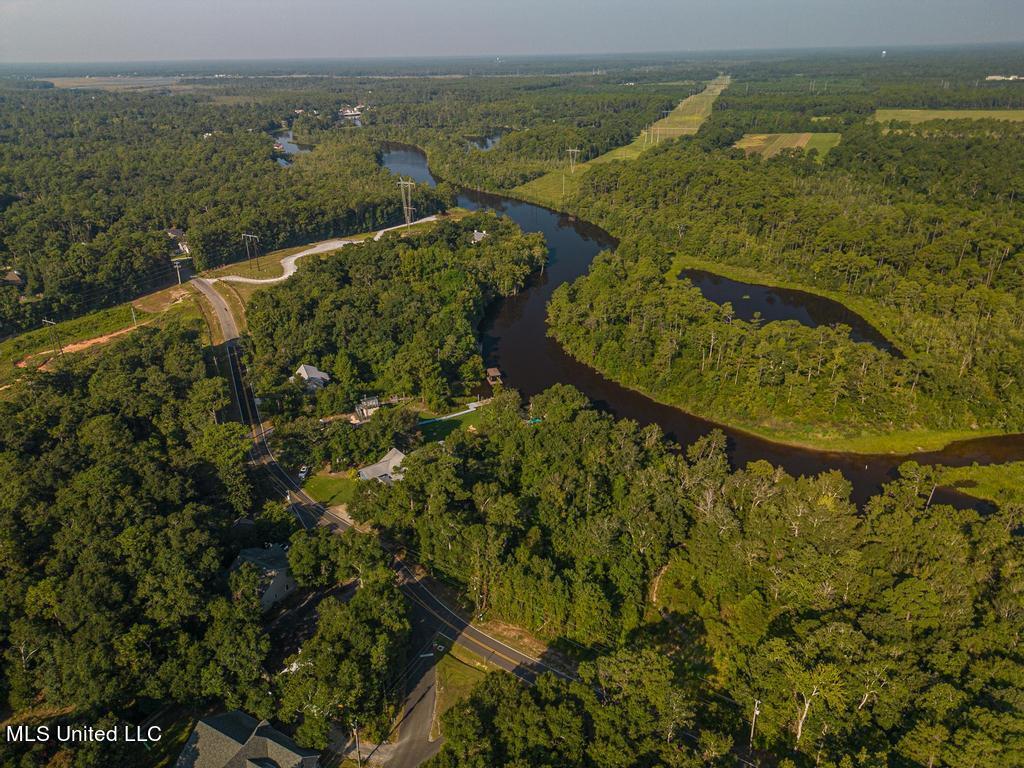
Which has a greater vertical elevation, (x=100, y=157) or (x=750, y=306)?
(x=100, y=157)

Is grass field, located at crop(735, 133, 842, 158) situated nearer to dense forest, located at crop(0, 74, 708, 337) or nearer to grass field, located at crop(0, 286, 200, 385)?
dense forest, located at crop(0, 74, 708, 337)

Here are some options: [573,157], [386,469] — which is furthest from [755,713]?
[573,157]

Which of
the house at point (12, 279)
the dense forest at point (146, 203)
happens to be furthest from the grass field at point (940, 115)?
the house at point (12, 279)

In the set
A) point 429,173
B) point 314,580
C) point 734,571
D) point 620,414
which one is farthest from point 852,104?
point 314,580

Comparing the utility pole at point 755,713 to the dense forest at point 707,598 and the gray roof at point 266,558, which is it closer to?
the dense forest at point 707,598

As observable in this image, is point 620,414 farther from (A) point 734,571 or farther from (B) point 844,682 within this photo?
(B) point 844,682

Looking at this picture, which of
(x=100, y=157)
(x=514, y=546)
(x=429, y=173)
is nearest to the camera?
(x=514, y=546)
